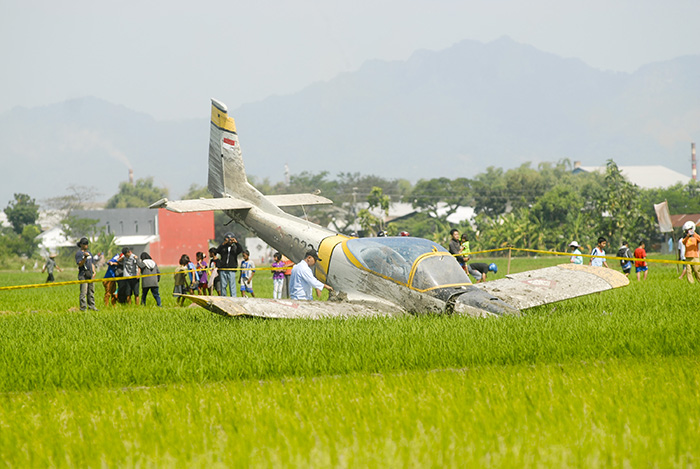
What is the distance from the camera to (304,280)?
48.9 feet

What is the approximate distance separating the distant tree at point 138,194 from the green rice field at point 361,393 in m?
143

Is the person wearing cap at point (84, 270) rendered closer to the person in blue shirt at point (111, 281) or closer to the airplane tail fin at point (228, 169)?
the person in blue shirt at point (111, 281)

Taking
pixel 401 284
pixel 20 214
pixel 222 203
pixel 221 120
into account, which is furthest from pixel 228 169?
pixel 20 214

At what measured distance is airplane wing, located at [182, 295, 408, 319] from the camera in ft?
38.8

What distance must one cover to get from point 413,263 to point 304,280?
2492 millimetres

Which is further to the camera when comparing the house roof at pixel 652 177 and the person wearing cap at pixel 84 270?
the house roof at pixel 652 177

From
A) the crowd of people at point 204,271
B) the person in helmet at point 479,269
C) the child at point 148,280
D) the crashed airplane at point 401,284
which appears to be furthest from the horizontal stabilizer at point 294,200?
the person in helmet at point 479,269

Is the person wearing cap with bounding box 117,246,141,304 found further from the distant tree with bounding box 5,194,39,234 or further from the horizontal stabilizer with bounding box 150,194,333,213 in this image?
the distant tree with bounding box 5,194,39,234

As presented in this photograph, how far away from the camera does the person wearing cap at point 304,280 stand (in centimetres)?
1465

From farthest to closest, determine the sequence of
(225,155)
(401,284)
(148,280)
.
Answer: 1. (225,155)
2. (148,280)
3. (401,284)

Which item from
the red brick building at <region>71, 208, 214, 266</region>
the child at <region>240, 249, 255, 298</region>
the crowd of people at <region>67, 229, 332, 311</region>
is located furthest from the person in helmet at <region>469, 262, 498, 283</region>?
the red brick building at <region>71, 208, 214, 266</region>

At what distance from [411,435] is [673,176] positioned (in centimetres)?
14497

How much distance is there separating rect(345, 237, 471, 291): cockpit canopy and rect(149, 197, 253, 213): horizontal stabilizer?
17.8 ft

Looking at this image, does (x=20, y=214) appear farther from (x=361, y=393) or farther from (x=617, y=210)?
(x=361, y=393)
